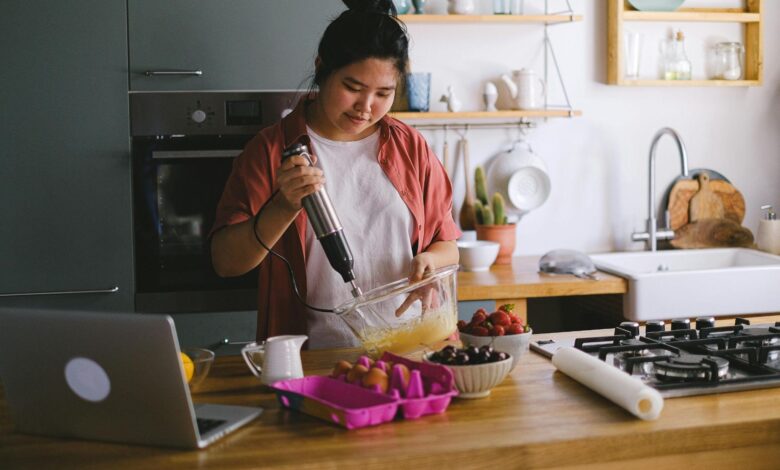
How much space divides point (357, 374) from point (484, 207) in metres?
2.08

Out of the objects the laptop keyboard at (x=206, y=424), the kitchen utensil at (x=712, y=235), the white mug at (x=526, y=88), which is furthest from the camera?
the kitchen utensil at (x=712, y=235)

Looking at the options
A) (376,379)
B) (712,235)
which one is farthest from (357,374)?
(712,235)

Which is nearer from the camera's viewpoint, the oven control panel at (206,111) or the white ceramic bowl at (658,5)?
the oven control panel at (206,111)

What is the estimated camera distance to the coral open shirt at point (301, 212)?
210cm

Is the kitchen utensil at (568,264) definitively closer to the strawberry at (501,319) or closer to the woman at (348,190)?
the woman at (348,190)

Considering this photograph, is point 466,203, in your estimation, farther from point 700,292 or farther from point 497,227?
point 700,292

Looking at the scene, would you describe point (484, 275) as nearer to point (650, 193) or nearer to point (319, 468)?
point (650, 193)

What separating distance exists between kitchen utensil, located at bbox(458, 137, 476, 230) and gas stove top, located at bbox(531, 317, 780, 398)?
162cm

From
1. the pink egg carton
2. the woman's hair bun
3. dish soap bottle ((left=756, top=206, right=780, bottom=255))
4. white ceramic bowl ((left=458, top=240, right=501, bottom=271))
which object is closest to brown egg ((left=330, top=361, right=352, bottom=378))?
the pink egg carton

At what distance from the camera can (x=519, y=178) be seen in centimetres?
371

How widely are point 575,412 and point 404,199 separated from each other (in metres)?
0.84

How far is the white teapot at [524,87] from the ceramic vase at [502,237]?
49 centimetres

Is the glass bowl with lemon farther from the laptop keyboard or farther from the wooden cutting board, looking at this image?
the wooden cutting board

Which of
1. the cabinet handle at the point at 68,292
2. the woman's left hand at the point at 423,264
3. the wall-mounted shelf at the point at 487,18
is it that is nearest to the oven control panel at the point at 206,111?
the cabinet handle at the point at 68,292
